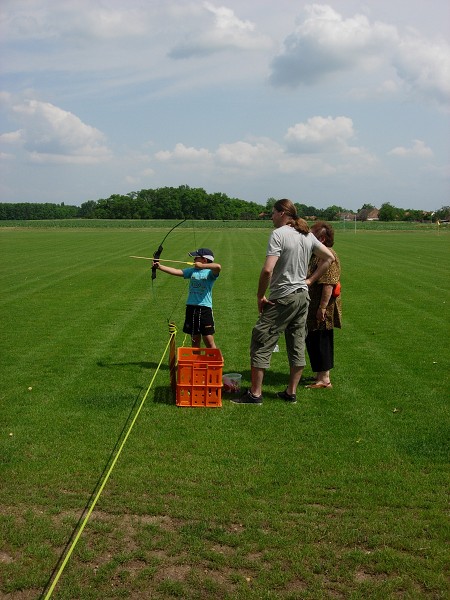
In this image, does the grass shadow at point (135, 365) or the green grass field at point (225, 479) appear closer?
the green grass field at point (225, 479)

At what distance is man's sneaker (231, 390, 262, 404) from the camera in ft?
21.1

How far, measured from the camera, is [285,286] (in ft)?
20.1

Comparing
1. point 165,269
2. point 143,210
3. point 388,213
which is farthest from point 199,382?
point 388,213

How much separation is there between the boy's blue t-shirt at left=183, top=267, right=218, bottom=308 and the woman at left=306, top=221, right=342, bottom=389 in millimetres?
1215

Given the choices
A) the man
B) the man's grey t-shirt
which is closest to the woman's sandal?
the man

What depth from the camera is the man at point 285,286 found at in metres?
6.03

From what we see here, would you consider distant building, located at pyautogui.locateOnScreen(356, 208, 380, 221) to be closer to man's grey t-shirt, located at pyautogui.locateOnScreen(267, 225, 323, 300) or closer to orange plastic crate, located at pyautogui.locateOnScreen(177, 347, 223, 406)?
man's grey t-shirt, located at pyautogui.locateOnScreen(267, 225, 323, 300)

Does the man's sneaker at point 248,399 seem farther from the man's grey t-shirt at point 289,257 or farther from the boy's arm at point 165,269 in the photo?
the boy's arm at point 165,269

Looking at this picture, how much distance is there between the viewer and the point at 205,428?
5750mm

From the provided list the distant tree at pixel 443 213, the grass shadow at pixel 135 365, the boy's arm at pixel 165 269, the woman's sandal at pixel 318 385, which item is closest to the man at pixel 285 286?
the woman's sandal at pixel 318 385

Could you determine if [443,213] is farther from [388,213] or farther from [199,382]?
[199,382]

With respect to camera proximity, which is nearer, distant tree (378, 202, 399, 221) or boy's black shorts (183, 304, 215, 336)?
boy's black shorts (183, 304, 215, 336)

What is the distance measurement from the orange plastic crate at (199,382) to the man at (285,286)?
0.41 meters

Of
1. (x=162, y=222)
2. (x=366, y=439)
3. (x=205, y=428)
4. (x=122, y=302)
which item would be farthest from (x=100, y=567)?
(x=162, y=222)
